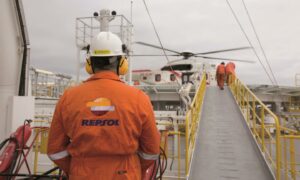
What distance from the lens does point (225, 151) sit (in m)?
6.00

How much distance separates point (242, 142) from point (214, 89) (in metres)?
6.03

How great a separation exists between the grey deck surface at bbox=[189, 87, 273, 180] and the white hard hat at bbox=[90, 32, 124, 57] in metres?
3.71

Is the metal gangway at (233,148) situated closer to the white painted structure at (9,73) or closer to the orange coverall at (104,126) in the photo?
the white painted structure at (9,73)

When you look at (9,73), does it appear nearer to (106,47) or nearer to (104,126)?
(106,47)

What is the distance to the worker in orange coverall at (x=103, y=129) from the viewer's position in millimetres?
1812

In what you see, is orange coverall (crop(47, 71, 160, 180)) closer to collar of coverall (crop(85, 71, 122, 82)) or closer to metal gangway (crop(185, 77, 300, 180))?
collar of coverall (crop(85, 71, 122, 82))

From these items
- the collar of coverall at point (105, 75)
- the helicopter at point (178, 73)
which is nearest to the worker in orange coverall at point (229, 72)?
the helicopter at point (178, 73)

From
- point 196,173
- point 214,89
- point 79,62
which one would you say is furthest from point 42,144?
point 214,89

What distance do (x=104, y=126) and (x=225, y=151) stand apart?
4.78 meters

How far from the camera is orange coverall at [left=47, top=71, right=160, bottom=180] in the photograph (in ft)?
5.94

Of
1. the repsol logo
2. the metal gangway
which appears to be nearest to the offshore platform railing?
the metal gangway

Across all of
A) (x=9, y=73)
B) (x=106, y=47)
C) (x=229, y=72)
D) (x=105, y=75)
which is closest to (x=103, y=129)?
(x=105, y=75)

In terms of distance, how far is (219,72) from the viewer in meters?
13.4

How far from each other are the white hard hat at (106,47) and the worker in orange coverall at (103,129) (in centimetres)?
19
